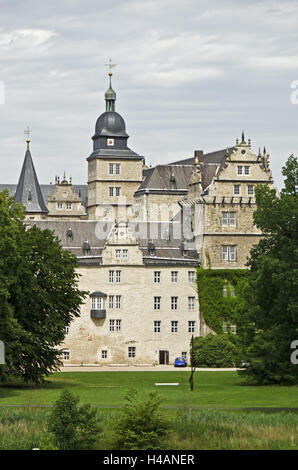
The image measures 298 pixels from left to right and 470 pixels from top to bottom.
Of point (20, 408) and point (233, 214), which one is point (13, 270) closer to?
point (20, 408)

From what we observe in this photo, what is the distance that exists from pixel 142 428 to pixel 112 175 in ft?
280

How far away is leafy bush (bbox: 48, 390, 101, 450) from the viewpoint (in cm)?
3897

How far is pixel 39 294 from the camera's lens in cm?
6644

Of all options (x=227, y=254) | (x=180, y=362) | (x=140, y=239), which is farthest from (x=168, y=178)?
(x=180, y=362)

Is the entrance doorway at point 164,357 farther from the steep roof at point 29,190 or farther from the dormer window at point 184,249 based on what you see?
the steep roof at point 29,190

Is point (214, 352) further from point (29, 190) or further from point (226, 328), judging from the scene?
point (29, 190)

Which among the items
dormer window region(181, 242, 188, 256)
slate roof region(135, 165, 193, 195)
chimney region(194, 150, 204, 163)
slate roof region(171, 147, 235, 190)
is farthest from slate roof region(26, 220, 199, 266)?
slate roof region(135, 165, 193, 195)

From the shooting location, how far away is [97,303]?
316 feet

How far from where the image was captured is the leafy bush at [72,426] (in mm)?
38969

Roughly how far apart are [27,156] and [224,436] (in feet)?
344

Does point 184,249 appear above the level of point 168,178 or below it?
below

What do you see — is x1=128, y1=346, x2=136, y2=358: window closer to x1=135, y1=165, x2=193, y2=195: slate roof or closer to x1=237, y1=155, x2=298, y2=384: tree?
x1=135, y1=165, x2=193, y2=195: slate roof
